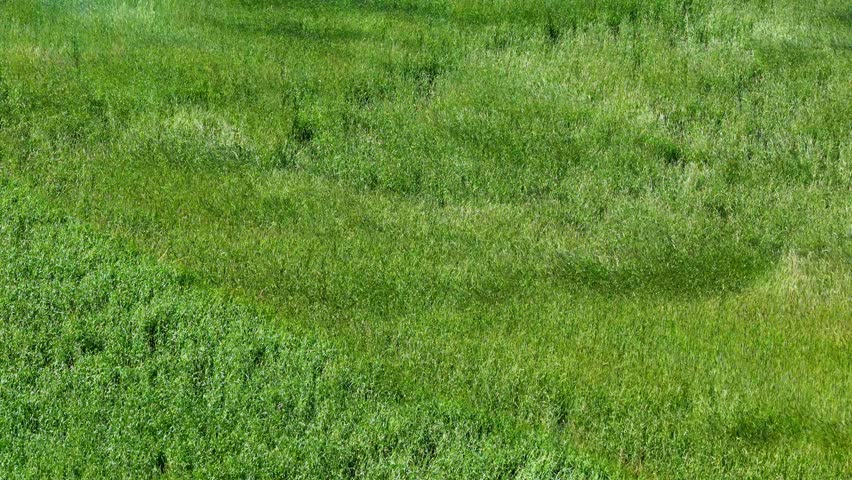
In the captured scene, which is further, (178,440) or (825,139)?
(825,139)

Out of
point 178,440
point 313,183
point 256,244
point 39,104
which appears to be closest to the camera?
point 178,440

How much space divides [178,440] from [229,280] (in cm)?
136

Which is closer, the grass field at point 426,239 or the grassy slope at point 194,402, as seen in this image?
the grassy slope at point 194,402

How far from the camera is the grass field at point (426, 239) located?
5.05 metres

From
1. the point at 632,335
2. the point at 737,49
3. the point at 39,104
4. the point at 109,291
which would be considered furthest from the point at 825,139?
the point at 39,104

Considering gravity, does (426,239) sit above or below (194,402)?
above

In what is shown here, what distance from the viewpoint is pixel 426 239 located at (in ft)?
21.7

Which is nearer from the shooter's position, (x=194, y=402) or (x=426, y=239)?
(x=194, y=402)

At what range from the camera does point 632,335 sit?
5.78 meters

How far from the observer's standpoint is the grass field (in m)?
5.05

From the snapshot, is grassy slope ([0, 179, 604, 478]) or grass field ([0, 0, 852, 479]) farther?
grass field ([0, 0, 852, 479])

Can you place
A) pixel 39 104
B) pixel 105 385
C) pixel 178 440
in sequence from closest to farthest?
pixel 178 440 → pixel 105 385 → pixel 39 104

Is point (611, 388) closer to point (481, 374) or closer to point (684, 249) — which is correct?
point (481, 374)

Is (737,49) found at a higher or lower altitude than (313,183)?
higher
